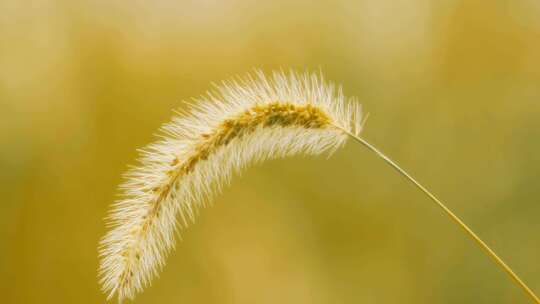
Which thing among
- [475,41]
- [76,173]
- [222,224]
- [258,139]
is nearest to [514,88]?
[475,41]

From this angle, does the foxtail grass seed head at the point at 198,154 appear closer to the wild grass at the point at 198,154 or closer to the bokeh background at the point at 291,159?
the wild grass at the point at 198,154

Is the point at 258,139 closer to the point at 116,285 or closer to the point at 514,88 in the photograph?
the point at 116,285

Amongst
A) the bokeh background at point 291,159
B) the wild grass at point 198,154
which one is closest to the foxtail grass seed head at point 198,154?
the wild grass at point 198,154

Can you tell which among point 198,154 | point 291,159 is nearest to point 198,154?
point 198,154

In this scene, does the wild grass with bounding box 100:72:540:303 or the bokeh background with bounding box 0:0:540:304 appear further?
the bokeh background with bounding box 0:0:540:304

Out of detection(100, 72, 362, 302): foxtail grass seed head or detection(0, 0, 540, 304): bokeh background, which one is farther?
detection(0, 0, 540, 304): bokeh background

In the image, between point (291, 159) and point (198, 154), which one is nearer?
point (198, 154)

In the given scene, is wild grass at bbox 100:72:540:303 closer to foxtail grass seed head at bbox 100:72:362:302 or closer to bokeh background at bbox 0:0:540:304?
foxtail grass seed head at bbox 100:72:362:302

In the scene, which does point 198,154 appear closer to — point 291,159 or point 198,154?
point 198,154

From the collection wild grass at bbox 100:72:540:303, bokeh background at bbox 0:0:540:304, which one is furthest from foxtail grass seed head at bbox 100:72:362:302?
bokeh background at bbox 0:0:540:304
